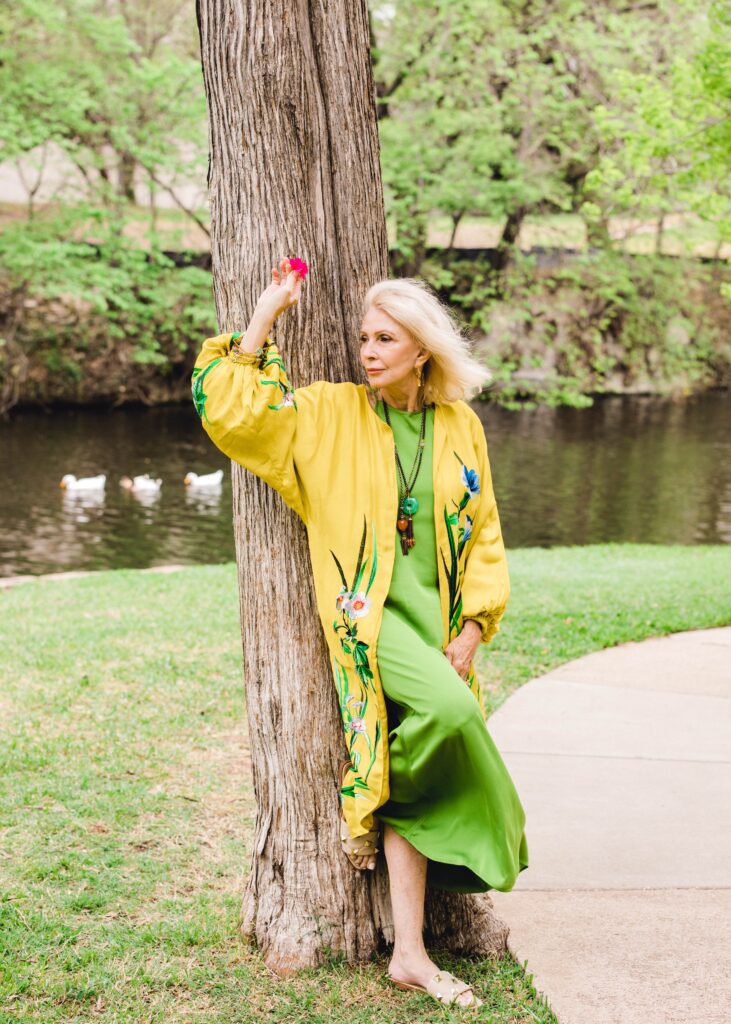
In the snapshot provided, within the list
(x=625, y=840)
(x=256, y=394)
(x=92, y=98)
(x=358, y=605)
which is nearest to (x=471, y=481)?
(x=358, y=605)

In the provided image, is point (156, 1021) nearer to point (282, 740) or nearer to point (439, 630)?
point (282, 740)

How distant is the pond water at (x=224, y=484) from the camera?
15406 millimetres

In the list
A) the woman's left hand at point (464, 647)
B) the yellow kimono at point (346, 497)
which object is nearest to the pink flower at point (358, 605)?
the yellow kimono at point (346, 497)

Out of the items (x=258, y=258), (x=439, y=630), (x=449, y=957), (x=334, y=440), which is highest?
(x=258, y=258)

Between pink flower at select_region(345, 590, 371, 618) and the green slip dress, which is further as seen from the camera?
pink flower at select_region(345, 590, 371, 618)

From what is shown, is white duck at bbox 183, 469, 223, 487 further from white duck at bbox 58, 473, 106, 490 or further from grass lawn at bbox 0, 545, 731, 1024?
grass lawn at bbox 0, 545, 731, 1024

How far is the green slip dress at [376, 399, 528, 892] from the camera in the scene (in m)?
2.96

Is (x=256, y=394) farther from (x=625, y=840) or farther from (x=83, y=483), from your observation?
(x=83, y=483)

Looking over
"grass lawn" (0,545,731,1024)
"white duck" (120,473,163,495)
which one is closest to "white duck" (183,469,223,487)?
"white duck" (120,473,163,495)

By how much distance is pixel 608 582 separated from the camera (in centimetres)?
959

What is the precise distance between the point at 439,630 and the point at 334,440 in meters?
0.67

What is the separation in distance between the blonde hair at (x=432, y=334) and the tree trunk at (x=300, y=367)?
0.56 feet

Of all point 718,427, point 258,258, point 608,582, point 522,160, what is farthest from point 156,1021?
point 718,427

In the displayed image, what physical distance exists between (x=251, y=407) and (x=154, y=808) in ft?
7.02
